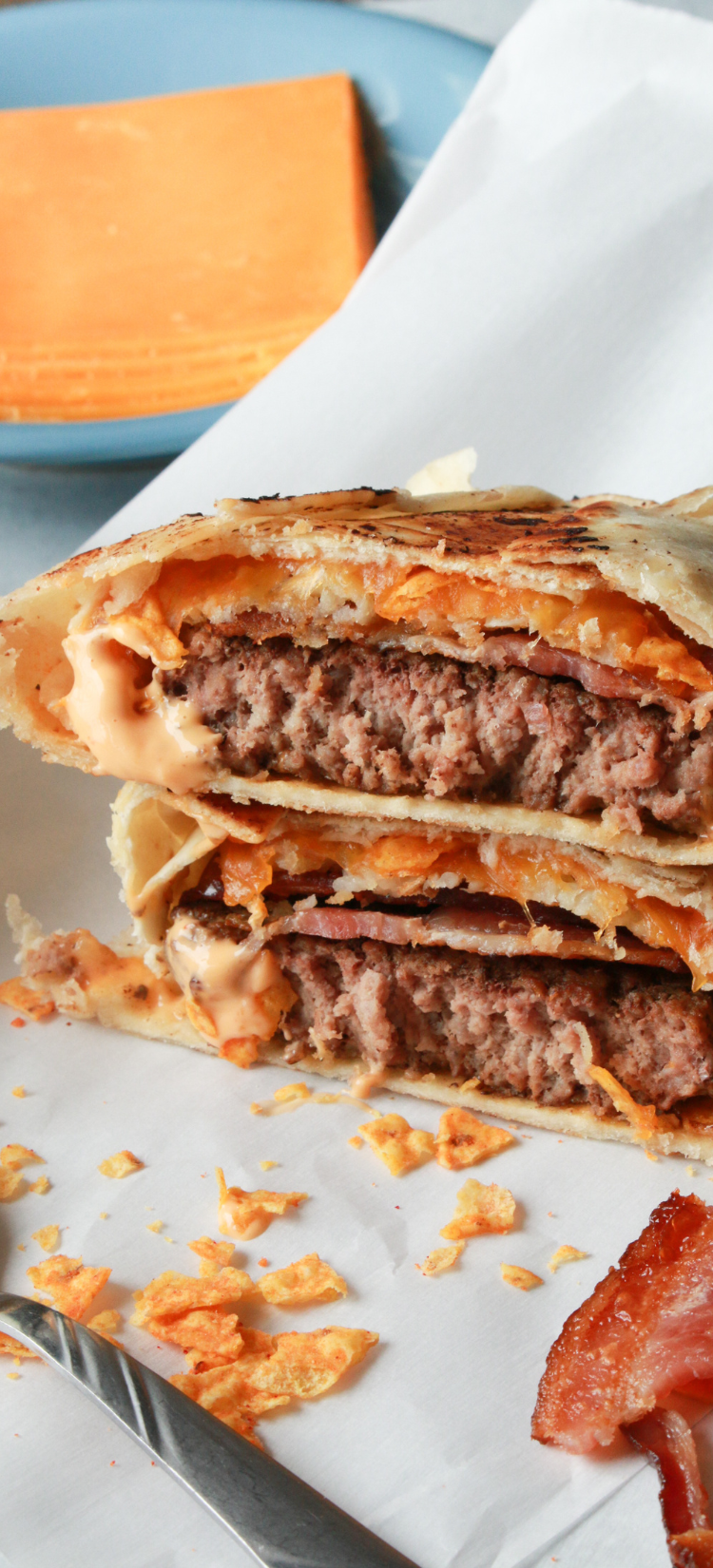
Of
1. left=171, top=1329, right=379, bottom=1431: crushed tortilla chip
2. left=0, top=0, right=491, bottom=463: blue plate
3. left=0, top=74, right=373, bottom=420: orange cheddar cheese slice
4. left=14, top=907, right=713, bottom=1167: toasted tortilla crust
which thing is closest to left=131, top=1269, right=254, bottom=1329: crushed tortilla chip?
left=171, top=1329, right=379, bottom=1431: crushed tortilla chip

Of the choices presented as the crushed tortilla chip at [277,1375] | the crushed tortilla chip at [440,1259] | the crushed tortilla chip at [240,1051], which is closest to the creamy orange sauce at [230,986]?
the crushed tortilla chip at [240,1051]

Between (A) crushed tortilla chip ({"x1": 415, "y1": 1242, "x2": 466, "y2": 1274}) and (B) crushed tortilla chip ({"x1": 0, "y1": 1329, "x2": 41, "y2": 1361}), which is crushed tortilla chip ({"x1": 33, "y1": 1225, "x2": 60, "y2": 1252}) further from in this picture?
(A) crushed tortilla chip ({"x1": 415, "y1": 1242, "x2": 466, "y2": 1274})

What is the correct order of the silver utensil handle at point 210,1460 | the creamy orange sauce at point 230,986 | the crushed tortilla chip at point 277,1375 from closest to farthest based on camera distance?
the silver utensil handle at point 210,1460 → the crushed tortilla chip at point 277,1375 → the creamy orange sauce at point 230,986

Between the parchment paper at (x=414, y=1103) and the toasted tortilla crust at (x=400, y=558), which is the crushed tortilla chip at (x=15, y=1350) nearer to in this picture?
the parchment paper at (x=414, y=1103)

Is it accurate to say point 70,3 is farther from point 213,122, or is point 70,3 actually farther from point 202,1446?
point 202,1446

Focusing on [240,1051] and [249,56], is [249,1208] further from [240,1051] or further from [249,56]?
[249,56]

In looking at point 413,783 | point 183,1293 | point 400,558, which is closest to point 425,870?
point 413,783
